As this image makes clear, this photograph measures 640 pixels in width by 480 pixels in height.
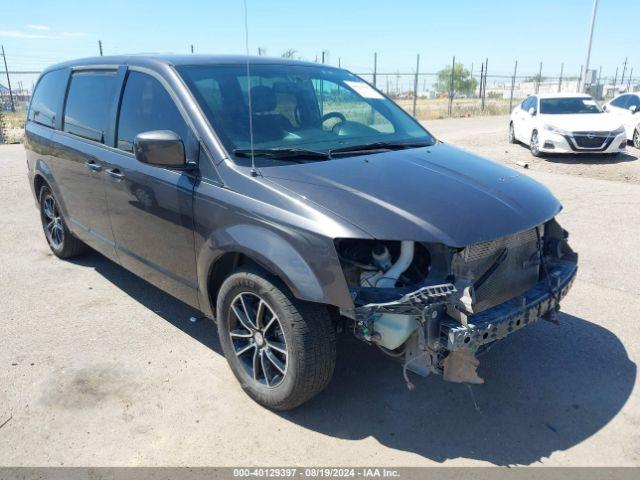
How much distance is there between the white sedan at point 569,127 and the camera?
1148 centimetres

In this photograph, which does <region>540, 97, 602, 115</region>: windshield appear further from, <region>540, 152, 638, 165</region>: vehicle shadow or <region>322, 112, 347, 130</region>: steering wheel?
<region>322, 112, 347, 130</region>: steering wheel

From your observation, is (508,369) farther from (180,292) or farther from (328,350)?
(180,292)

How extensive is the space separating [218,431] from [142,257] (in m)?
1.53

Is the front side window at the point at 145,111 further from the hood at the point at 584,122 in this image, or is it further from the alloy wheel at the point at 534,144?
the alloy wheel at the point at 534,144

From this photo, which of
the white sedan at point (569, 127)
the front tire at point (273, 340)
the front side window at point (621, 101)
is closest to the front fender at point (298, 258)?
the front tire at point (273, 340)

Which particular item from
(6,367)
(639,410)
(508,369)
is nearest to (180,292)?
(6,367)

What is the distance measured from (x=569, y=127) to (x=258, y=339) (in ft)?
35.5

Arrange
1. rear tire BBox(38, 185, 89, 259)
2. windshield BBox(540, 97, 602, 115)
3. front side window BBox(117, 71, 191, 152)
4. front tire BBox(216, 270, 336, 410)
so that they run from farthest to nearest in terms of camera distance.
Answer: windshield BBox(540, 97, 602, 115) → rear tire BBox(38, 185, 89, 259) → front side window BBox(117, 71, 191, 152) → front tire BBox(216, 270, 336, 410)

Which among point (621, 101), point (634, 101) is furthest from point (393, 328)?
point (621, 101)

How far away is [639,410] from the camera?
3.05 metres

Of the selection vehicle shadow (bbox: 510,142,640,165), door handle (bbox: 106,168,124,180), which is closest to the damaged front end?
door handle (bbox: 106,168,124,180)

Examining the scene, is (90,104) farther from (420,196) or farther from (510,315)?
(510,315)

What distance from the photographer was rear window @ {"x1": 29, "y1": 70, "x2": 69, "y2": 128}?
16.5 ft

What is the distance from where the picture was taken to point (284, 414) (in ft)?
10.1
